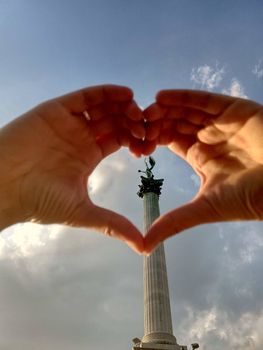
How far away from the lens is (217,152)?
367cm

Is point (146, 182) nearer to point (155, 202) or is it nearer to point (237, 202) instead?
point (155, 202)

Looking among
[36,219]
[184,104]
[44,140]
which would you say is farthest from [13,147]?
[184,104]

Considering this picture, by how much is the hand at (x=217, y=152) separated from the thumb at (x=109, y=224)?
119 mm

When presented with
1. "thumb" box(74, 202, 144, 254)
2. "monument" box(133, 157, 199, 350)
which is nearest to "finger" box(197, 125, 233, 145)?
"thumb" box(74, 202, 144, 254)

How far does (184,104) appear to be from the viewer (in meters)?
3.43

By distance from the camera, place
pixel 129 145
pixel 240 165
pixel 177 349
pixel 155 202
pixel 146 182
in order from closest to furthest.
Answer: pixel 240 165, pixel 129 145, pixel 177 349, pixel 155 202, pixel 146 182

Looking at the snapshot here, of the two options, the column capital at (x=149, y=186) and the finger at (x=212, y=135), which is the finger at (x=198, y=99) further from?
the column capital at (x=149, y=186)

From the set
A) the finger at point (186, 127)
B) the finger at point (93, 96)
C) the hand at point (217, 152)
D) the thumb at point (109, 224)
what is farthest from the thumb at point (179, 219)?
the finger at point (93, 96)

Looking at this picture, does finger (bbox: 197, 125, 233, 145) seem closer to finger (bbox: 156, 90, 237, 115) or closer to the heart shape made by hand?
the heart shape made by hand

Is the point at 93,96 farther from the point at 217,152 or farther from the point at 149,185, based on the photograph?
the point at 149,185

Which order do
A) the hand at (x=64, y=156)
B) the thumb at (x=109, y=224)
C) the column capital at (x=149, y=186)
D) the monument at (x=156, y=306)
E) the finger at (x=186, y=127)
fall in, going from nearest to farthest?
the hand at (x=64, y=156), the thumb at (x=109, y=224), the finger at (x=186, y=127), the monument at (x=156, y=306), the column capital at (x=149, y=186)

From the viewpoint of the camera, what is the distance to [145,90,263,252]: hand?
10.7 feet

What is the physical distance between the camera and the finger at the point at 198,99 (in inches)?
132

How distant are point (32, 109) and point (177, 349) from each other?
21.8 m
